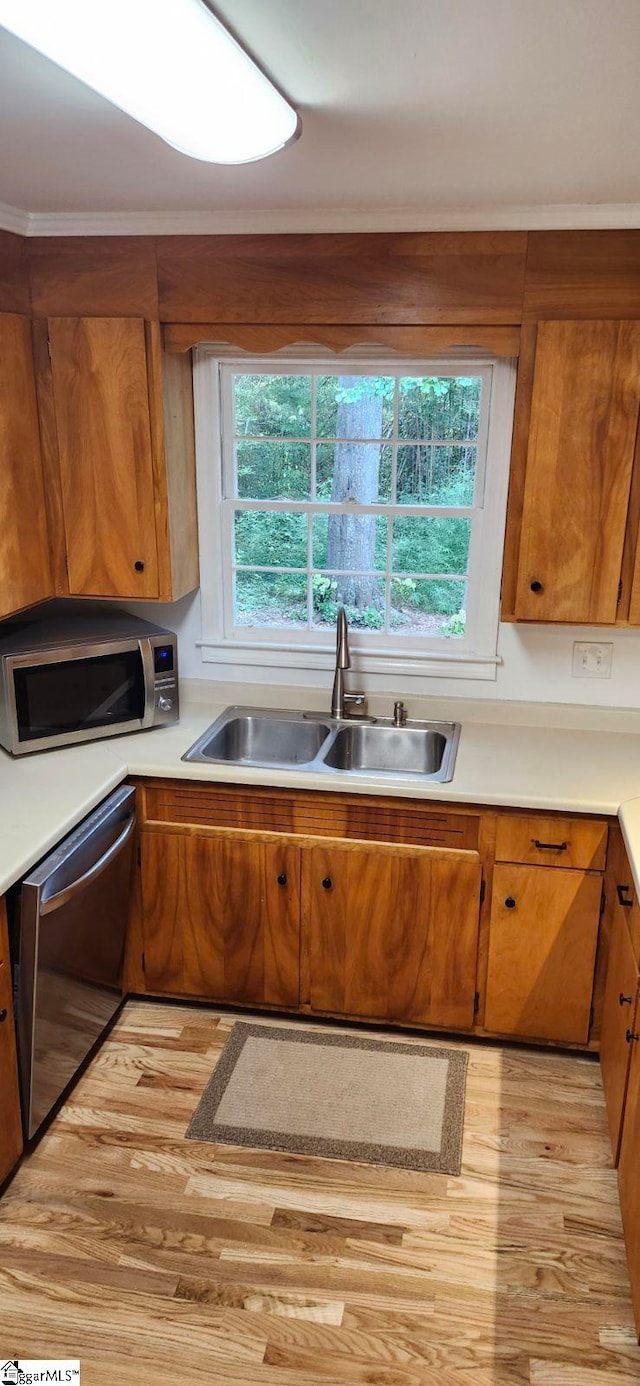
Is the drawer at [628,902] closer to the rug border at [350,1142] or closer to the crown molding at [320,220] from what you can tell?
the rug border at [350,1142]

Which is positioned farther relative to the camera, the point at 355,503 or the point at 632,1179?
the point at 355,503

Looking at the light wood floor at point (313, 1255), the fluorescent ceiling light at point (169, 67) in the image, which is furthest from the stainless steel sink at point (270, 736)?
the fluorescent ceiling light at point (169, 67)

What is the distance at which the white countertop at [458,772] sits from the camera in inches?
92.4

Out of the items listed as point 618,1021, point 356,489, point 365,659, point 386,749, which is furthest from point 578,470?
point 618,1021

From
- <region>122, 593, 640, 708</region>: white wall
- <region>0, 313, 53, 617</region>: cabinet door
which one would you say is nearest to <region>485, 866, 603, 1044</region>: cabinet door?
<region>122, 593, 640, 708</region>: white wall

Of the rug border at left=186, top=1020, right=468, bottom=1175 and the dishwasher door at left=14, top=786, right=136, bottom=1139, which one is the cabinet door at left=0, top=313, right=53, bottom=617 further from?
the rug border at left=186, top=1020, right=468, bottom=1175

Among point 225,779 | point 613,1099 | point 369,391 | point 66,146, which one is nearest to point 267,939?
point 225,779

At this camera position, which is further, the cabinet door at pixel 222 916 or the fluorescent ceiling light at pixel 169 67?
the cabinet door at pixel 222 916

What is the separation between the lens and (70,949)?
238cm

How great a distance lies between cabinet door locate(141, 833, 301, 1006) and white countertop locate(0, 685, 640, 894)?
220 millimetres

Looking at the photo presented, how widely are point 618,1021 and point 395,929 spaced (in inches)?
25.0

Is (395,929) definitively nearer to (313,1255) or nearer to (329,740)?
(329,740)

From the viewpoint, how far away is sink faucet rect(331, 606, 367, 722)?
3002 millimetres

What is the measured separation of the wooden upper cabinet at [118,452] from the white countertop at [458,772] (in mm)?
501
